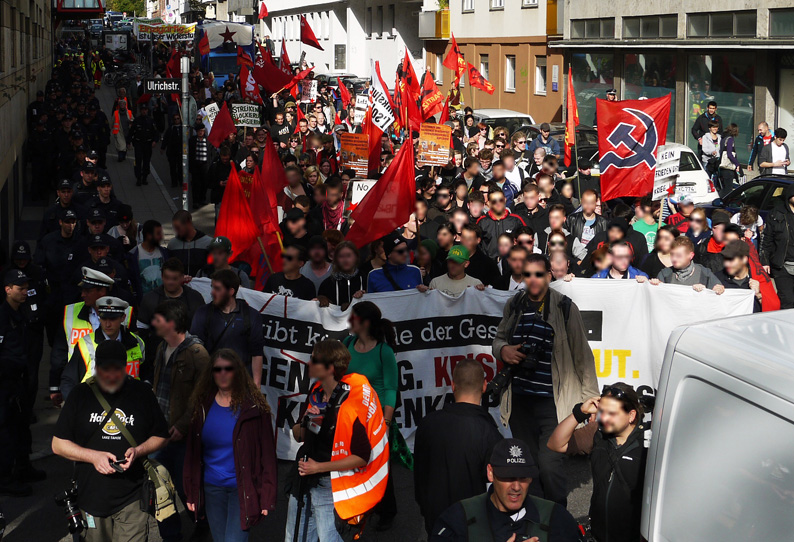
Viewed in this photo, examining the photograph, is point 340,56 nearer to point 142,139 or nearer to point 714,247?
point 142,139

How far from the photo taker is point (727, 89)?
26.9m

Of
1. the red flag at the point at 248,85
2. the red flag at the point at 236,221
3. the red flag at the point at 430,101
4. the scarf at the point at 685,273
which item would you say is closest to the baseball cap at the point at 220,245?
the red flag at the point at 236,221

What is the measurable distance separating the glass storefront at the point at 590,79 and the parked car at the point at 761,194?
59.0 ft

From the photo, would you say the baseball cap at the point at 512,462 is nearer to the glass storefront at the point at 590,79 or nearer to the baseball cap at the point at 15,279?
the baseball cap at the point at 15,279

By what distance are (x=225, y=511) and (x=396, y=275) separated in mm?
3635

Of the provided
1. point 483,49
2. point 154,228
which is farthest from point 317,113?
point 483,49

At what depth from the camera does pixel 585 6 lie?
1323 inches

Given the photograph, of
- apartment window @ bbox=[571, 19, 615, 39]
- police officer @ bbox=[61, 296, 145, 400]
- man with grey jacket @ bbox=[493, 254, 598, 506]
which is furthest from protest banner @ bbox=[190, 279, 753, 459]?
apartment window @ bbox=[571, 19, 615, 39]

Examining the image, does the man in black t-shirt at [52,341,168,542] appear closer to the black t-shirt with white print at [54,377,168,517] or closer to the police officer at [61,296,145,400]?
the black t-shirt with white print at [54,377,168,517]

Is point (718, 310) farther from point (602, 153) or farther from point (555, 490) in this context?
point (602, 153)

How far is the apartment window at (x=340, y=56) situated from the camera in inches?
2398

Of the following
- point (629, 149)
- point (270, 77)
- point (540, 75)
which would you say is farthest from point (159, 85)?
point (540, 75)

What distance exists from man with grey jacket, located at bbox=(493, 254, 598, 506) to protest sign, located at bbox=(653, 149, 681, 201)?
21.3ft

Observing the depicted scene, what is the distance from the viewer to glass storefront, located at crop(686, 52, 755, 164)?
25.9 meters
